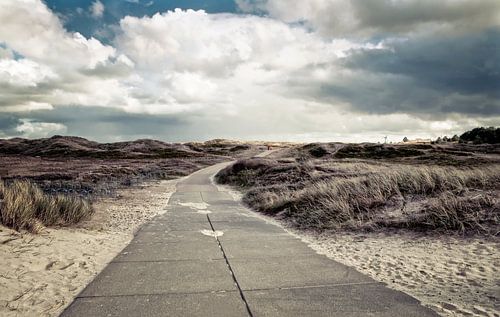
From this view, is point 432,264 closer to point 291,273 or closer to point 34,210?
point 291,273

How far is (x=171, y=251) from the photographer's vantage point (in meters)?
7.77

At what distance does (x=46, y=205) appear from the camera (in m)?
9.82

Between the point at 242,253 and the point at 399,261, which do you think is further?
the point at 242,253

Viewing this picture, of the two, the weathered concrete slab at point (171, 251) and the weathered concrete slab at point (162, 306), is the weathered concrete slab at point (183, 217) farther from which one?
the weathered concrete slab at point (162, 306)

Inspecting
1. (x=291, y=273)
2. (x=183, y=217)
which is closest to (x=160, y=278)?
(x=291, y=273)

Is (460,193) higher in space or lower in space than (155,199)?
higher

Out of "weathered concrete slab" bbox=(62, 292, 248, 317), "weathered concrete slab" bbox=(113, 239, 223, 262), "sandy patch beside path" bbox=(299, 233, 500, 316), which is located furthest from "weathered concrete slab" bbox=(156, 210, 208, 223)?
"weathered concrete slab" bbox=(62, 292, 248, 317)

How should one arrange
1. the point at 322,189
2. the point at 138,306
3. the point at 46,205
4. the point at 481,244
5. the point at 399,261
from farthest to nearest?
the point at 322,189 → the point at 46,205 → the point at 481,244 → the point at 399,261 → the point at 138,306

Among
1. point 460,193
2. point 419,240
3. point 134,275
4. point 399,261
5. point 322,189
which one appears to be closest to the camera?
point 134,275

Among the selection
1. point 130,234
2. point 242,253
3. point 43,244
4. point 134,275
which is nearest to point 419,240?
Answer: point 242,253

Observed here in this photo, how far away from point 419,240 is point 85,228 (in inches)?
342

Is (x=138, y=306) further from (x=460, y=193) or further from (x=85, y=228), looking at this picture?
(x=460, y=193)

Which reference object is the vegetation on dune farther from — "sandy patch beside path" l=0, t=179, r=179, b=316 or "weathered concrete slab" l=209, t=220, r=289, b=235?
"sandy patch beside path" l=0, t=179, r=179, b=316

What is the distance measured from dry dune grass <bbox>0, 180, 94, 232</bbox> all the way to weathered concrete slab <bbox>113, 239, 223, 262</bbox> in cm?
234
